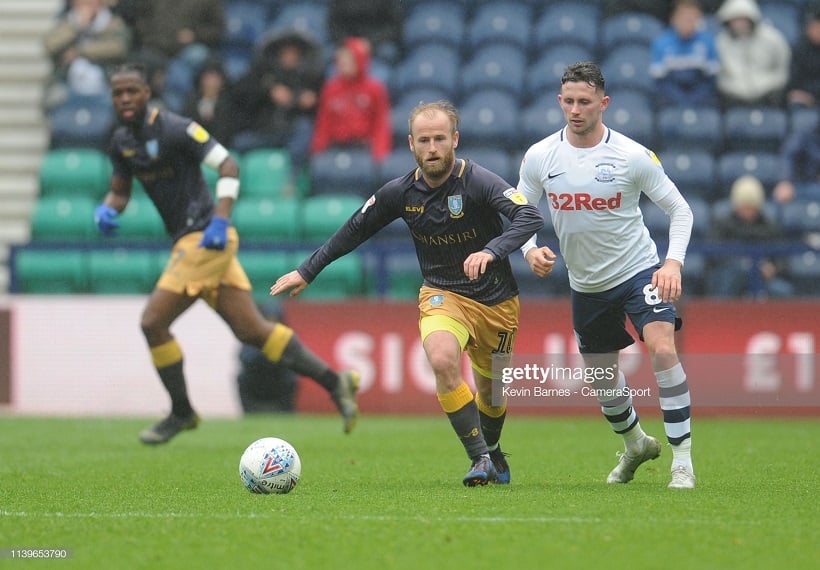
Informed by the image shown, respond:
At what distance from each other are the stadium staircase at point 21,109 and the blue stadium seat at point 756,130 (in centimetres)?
848

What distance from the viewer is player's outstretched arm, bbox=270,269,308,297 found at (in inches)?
289

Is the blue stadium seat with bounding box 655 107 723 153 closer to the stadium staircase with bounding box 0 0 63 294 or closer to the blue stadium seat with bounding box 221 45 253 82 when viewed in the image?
the blue stadium seat with bounding box 221 45 253 82

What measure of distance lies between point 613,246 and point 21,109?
1293 centimetres

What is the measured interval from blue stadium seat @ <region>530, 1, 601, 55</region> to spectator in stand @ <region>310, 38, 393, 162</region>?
275 cm

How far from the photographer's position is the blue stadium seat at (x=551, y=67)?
16.8m

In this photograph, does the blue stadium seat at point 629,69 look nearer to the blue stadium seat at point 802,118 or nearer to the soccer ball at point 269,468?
the blue stadium seat at point 802,118

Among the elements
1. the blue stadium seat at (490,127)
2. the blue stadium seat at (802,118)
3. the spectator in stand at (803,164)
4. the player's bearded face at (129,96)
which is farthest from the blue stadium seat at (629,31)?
the player's bearded face at (129,96)

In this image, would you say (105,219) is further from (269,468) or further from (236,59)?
(236,59)

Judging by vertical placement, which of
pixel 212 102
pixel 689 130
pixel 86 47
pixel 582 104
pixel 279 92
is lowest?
pixel 582 104

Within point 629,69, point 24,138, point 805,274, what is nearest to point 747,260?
point 805,274

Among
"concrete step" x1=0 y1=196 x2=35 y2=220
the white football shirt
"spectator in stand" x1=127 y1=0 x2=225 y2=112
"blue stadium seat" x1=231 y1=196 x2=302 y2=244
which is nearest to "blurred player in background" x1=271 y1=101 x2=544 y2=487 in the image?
the white football shirt

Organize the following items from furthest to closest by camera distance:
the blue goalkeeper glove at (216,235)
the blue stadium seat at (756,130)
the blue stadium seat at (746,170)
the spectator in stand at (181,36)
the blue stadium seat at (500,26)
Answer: the blue stadium seat at (500,26) < the spectator in stand at (181,36) < the blue stadium seat at (756,130) < the blue stadium seat at (746,170) < the blue goalkeeper glove at (216,235)

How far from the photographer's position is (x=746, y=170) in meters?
15.4

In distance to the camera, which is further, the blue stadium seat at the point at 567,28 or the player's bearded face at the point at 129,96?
the blue stadium seat at the point at 567,28
